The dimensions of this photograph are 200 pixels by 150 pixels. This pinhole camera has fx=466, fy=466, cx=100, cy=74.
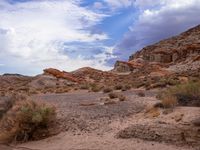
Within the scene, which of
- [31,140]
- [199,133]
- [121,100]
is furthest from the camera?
[121,100]

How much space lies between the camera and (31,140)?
20719 mm

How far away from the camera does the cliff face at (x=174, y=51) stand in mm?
83719

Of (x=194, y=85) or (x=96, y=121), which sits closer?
(x=96, y=121)

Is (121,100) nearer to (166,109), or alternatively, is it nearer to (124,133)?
(166,109)

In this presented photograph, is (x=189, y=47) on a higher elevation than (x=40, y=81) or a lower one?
higher

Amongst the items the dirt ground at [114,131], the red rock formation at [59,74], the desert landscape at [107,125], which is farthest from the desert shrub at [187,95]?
the red rock formation at [59,74]

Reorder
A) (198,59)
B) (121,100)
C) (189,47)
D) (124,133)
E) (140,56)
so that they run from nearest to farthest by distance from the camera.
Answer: (124,133) → (121,100) → (198,59) → (189,47) → (140,56)

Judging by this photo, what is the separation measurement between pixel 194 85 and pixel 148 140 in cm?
729

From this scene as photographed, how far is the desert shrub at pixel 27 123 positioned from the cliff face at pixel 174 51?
53.7m

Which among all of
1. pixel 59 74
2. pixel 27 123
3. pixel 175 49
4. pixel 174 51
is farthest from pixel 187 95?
pixel 175 49

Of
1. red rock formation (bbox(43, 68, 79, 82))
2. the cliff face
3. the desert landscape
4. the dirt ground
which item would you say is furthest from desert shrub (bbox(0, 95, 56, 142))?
the cliff face

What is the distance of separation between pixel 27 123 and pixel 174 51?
7286 cm

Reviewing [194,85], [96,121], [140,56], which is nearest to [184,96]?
[194,85]

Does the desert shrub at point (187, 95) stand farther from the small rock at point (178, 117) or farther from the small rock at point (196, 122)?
the small rock at point (196, 122)
